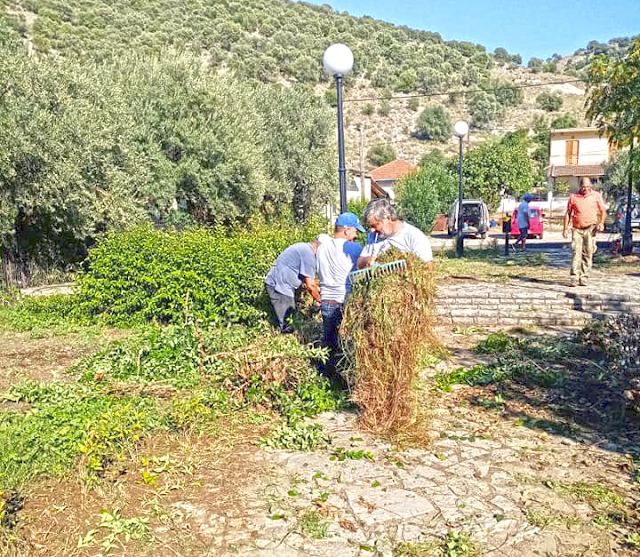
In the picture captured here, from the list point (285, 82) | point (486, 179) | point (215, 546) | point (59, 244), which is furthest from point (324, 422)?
point (285, 82)

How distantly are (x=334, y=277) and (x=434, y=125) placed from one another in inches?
2236

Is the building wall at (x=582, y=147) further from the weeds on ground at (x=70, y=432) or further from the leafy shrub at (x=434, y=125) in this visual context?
the weeds on ground at (x=70, y=432)

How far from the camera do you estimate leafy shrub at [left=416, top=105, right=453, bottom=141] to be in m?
58.8

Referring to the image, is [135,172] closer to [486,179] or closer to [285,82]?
[486,179]

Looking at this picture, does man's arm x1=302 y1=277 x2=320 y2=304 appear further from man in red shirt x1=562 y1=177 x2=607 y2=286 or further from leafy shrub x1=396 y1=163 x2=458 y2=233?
leafy shrub x1=396 y1=163 x2=458 y2=233

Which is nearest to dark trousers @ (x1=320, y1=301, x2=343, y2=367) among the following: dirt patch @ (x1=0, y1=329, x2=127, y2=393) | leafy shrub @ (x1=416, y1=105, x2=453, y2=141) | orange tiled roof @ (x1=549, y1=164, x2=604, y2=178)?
dirt patch @ (x1=0, y1=329, x2=127, y2=393)

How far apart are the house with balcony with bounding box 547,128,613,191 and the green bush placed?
42.7 m

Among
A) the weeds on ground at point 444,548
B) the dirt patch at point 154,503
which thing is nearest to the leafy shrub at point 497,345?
the dirt patch at point 154,503

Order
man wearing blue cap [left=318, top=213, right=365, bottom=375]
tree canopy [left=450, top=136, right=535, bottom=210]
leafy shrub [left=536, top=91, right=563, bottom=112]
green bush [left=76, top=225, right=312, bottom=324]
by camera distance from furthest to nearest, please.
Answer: leafy shrub [left=536, top=91, right=563, bottom=112]
tree canopy [left=450, top=136, right=535, bottom=210]
green bush [left=76, top=225, right=312, bottom=324]
man wearing blue cap [left=318, top=213, right=365, bottom=375]

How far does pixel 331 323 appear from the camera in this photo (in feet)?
16.9

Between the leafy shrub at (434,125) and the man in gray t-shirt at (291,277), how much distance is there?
55.5 metres

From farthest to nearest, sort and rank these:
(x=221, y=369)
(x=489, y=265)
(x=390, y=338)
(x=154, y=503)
→ 1. (x=489, y=265)
2. (x=221, y=369)
3. (x=390, y=338)
4. (x=154, y=503)

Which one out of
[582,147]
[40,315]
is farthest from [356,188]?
[40,315]

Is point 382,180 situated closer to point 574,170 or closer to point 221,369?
point 574,170
